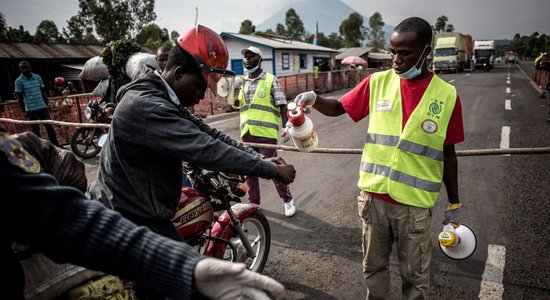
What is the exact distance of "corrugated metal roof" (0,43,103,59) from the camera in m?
19.9

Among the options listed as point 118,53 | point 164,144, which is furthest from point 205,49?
point 118,53

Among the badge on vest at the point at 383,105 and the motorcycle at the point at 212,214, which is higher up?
the badge on vest at the point at 383,105

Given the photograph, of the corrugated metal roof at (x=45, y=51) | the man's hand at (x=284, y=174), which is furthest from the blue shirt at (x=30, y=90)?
the corrugated metal roof at (x=45, y=51)

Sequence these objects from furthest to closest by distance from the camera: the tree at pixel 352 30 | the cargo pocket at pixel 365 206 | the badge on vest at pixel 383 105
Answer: the tree at pixel 352 30, the cargo pocket at pixel 365 206, the badge on vest at pixel 383 105

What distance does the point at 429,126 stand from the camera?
7.03ft

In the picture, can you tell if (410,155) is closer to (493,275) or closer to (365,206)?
(365,206)

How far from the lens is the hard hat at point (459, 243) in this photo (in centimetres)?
243

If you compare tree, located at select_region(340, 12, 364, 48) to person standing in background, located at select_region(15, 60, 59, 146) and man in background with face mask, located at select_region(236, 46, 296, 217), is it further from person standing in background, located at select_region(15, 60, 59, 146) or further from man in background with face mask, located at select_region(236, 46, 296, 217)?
man in background with face mask, located at select_region(236, 46, 296, 217)

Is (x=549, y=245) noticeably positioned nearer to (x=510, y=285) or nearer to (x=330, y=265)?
(x=510, y=285)

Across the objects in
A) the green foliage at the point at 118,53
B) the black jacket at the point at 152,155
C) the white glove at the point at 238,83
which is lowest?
the black jacket at the point at 152,155

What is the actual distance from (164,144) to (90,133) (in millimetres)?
7034

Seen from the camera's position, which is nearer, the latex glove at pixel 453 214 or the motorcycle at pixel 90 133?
the latex glove at pixel 453 214

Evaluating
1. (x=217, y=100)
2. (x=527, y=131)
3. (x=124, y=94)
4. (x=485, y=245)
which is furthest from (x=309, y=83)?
(x=124, y=94)

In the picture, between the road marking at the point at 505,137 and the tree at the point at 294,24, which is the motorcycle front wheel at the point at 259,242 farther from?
the tree at the point at 294,24
